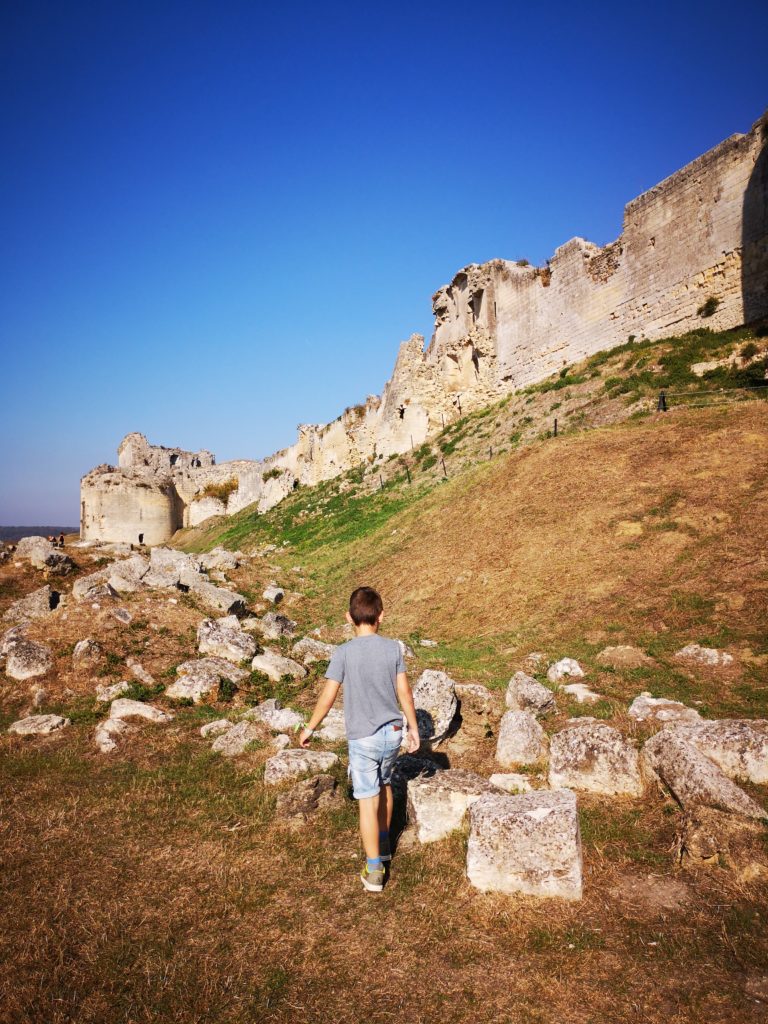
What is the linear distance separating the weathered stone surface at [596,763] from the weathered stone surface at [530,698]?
4.63ft

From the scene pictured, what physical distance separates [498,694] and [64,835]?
529cm

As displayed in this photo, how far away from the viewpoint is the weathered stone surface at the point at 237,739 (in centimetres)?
681

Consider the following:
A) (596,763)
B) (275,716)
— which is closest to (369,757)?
(596,763)

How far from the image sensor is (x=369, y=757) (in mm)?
4355

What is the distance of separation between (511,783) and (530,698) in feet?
5.77

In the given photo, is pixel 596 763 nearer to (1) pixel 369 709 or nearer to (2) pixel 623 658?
(1) pixel 369 709

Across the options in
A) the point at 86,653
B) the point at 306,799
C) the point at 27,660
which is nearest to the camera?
the point at 306,799

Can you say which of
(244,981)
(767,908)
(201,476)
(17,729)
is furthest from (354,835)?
(201,476)

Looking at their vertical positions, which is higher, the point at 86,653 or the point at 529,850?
the point at 86,653

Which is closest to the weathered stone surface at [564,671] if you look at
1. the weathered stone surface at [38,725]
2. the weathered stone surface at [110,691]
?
the weathered stone surface at [110,691]

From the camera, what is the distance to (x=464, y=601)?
12586mm

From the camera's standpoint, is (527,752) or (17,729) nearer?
(527,752)

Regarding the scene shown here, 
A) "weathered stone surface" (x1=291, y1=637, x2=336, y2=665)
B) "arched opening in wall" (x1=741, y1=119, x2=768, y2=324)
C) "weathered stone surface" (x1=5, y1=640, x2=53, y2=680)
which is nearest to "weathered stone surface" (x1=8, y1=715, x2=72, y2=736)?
"weathered stone surface" (x1=5, y1=640, x2=53, y2=680)

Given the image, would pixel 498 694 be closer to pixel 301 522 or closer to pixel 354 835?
pixel 354 835
